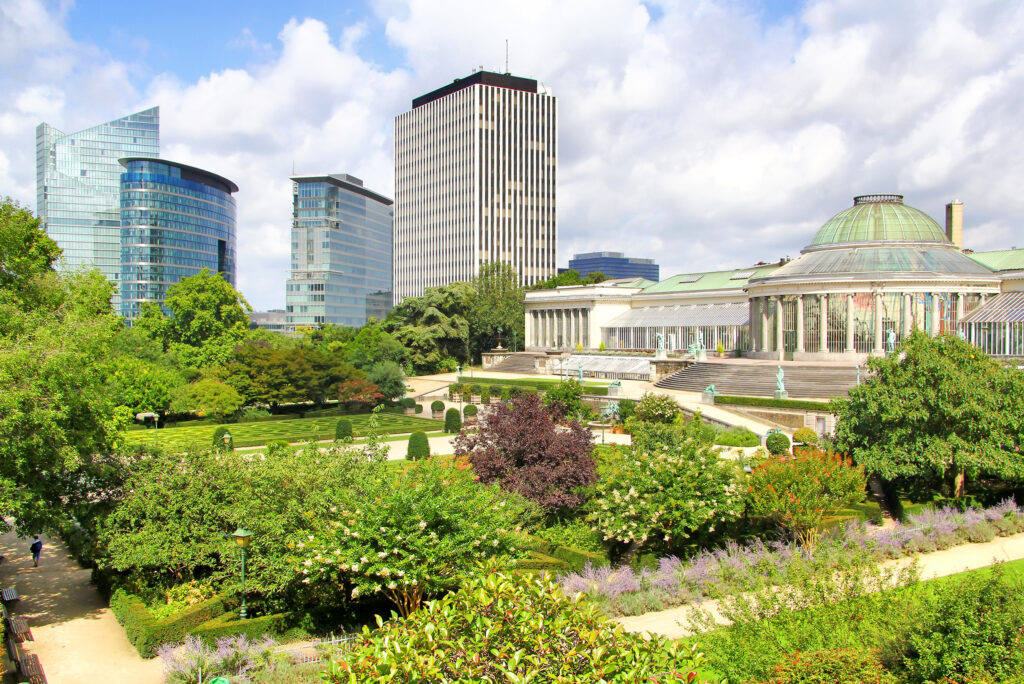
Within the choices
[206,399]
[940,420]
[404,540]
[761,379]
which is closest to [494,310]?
[761,379]

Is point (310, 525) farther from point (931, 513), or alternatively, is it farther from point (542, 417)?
point (931, 513)

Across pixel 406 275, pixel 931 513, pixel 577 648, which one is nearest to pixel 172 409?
pixel 931 513

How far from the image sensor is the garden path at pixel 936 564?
→ 53.1 feet

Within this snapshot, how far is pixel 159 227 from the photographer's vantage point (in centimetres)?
13488

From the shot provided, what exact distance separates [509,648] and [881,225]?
179ft

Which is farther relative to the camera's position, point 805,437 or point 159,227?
point 159,227

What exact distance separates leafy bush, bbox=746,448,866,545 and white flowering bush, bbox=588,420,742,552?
739 millimetres

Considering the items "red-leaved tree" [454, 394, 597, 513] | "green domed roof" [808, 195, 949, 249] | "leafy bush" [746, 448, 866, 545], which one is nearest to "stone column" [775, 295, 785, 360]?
"green domed roof" [808, 195, 949, 249]

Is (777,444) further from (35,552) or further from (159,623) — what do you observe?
(35,552)

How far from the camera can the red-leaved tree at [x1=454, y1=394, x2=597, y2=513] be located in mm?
22328

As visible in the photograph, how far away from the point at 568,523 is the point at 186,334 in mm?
47030

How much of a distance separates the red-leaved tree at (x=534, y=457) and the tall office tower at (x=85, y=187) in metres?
137

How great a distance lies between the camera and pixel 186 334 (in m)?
60.2

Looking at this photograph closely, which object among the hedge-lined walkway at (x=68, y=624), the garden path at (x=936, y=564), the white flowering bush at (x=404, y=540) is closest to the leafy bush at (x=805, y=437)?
the garden path at (x=936, y=564)
